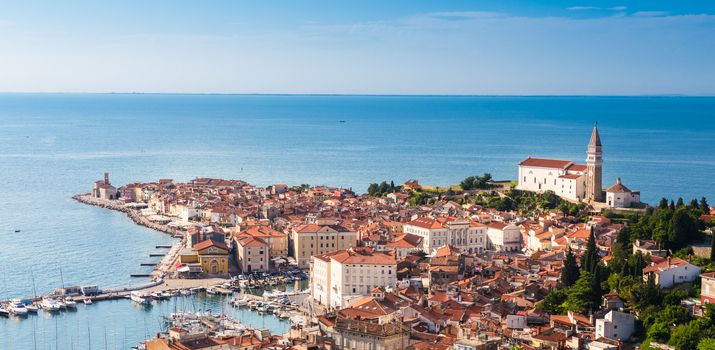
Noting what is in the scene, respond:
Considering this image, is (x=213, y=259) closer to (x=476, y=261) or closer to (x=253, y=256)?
(x=253, y=256)

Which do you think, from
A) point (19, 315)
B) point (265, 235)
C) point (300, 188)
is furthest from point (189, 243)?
point (300, 188)

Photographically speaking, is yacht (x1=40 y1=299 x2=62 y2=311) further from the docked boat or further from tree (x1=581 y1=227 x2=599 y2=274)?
tree (x1=581 y1=227 x2=599 y2=274)

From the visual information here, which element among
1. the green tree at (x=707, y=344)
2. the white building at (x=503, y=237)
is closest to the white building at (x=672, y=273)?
the green tree at (x=707, y=344)

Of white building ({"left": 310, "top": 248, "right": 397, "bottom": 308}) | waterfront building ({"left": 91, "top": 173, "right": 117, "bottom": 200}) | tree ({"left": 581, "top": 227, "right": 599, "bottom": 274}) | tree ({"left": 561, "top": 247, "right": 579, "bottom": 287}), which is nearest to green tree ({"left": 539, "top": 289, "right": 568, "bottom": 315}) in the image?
tree ({"left": 561, "top": 247, "right": 579, "bottom": 287})

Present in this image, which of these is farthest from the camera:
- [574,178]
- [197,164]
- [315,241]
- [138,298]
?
[197,164]

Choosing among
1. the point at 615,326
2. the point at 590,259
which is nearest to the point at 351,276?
the point at 590,259

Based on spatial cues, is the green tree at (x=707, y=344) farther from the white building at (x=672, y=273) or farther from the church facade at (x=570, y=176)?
the church facade at (x=570, y=176)
